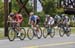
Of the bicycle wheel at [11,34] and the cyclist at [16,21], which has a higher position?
the cyclist at [16,21]

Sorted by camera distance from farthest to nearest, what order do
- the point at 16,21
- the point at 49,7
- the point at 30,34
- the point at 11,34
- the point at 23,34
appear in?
the point at 49,7, the point at 30,34, the point at 23,34, the point at 16,21, the point at 11,34

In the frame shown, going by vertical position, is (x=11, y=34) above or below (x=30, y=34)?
above

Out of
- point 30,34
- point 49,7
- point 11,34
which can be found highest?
point 11,34

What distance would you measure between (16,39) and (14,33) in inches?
48.4

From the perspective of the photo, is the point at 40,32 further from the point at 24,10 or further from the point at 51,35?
the point at 24,10

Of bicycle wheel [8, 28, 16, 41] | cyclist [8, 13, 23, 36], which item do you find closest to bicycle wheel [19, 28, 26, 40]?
cyclist [8, 13, 23, 36]

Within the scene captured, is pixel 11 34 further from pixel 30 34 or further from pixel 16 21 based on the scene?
pixel 30 34

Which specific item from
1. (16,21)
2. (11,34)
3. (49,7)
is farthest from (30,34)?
(49,7)

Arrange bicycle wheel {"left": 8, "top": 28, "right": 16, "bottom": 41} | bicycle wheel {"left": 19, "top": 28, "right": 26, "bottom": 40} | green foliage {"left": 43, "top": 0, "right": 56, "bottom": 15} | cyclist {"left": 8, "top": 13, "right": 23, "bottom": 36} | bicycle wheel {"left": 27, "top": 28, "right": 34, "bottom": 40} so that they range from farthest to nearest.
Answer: green foliage {"left": 43, "top": 0, "right": 56, "bottom": 15} < bicycle wheel {"left": 27, "top": 28, "right": 34, "bottom": 40} < bicycle wheel {"left": 19, "top": 28, "right": 26, "bottom": 40} < cyclist {"left": 8, "top": 13, "right": 23, "bottom": 36} < bicycle wheel {"left": 8, "top": 28, "right": 16, "bottom": 41}

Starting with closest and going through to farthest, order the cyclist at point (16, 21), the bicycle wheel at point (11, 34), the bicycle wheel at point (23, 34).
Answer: the bicycle wheel at point (11, 34)
the cyclist at point (16, 21)
the bicycle wheel at point (23, 34)

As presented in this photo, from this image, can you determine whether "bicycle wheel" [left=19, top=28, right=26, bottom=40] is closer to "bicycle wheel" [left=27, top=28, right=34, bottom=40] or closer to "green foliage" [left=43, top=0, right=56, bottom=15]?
"bicycle wheel" [left=27, top=28, right=34, bottom=40]

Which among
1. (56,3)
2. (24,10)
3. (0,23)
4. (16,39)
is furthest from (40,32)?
(56,3)

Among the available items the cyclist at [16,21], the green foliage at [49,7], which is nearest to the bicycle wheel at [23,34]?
the cyclist at [16,21]

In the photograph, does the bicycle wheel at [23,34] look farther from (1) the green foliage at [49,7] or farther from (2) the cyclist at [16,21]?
(1) the green foliage at [49,7]
